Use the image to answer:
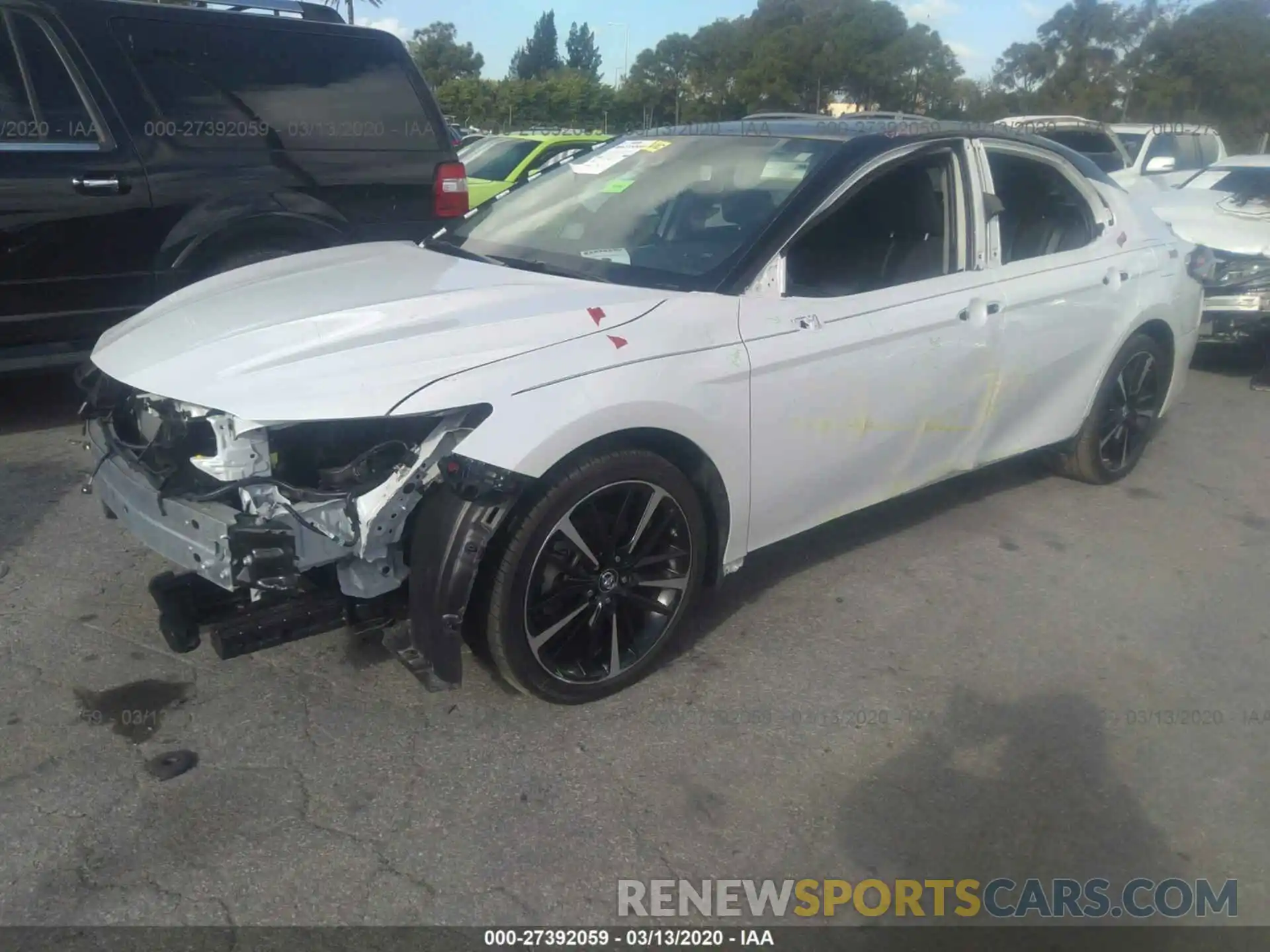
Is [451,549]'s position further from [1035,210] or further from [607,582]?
[1035,210]

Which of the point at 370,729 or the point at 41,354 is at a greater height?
the point at 41,354

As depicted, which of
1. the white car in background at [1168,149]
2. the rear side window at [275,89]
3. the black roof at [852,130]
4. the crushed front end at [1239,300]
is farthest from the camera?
the white car in background at [1168,149]

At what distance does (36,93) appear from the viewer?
17.0ft

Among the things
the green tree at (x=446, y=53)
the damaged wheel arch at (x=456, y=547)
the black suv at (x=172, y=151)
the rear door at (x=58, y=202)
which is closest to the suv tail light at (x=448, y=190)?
the black suv at (x=172, y=151)

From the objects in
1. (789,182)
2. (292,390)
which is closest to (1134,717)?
(789,182)

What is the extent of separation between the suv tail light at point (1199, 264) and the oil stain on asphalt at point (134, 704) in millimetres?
5013

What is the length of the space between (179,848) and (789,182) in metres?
2.80

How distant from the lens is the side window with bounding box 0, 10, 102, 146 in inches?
201

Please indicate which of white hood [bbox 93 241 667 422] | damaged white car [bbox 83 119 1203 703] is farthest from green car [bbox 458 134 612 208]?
white hood [bbox 93 241 667 422]

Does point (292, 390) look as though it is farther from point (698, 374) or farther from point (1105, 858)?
point (1105, 858)

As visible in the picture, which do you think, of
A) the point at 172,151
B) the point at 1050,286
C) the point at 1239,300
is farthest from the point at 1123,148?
the point at 172,151

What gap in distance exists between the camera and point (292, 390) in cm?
281

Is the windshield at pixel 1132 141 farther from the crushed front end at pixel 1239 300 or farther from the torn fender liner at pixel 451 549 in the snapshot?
the torn fender liner at pixel 451 549

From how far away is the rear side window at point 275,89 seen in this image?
5.50 metres
